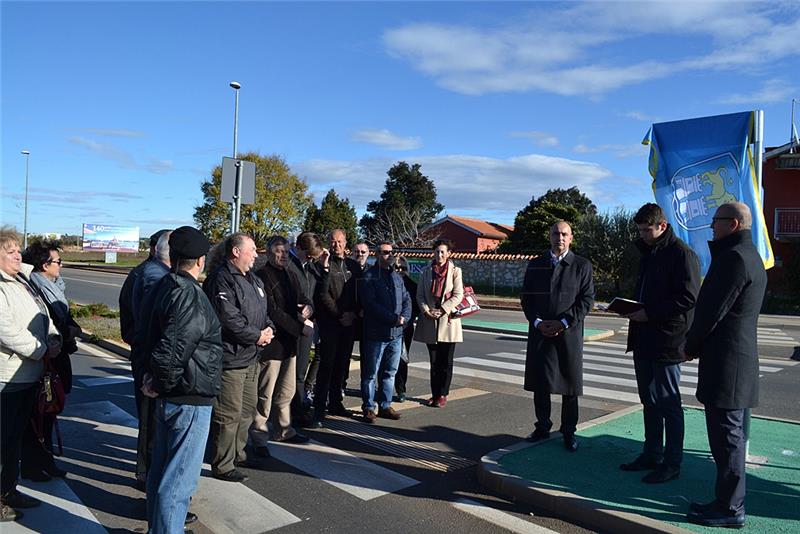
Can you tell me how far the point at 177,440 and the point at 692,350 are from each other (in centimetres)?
345

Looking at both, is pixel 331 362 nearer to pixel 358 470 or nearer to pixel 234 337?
pixel 358 470

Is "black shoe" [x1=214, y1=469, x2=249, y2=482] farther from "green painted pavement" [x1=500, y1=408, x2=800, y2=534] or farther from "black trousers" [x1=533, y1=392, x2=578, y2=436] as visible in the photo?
"black trousers" [x1=533, y1=392, x2=578, y2=436]

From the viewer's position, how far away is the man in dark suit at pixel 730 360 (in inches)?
159

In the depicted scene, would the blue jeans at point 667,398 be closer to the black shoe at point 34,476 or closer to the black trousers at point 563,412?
the black trousers at point 563,412

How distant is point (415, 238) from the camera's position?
162 feet

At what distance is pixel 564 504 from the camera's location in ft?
14.5

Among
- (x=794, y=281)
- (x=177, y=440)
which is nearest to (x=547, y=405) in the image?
(x=177, y=440)

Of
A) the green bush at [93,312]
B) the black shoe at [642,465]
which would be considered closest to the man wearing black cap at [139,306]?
the black shoe at [642,465]

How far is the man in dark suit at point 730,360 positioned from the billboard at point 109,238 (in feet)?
244

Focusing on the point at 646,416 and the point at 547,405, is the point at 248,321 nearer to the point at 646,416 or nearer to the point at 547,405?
the point at 547,405

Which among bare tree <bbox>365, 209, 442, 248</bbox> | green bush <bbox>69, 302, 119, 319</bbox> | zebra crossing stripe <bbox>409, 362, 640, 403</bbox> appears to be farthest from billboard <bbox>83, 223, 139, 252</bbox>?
zebra crossing stripe <bbox>409, 362, 640, 403</bbox>

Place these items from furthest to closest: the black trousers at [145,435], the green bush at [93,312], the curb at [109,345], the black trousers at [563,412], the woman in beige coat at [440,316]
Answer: the green bush at [93,312], the curb at [109,345], the woman in beige coat at [440,316], the black trousers at [563,412], the black trousers at [145,435]

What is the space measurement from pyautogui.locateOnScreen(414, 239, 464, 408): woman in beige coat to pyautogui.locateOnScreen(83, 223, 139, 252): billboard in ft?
231

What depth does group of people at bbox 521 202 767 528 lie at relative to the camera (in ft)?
13.3
